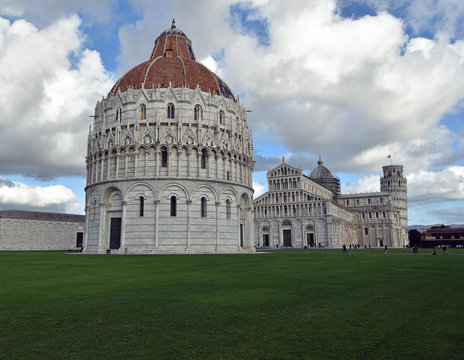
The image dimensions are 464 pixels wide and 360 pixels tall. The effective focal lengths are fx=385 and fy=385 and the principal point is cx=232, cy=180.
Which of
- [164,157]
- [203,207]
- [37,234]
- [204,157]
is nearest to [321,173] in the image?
[37,234]

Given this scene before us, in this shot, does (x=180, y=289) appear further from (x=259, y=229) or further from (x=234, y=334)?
(x=259, y=229)

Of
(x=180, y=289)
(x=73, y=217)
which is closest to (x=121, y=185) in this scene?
(x=180, y=289)

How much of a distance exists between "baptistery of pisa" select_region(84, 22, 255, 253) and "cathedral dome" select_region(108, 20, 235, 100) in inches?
6.6

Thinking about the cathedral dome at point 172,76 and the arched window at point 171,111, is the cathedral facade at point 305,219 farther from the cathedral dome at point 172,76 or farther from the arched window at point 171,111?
the arched window at point 171,111

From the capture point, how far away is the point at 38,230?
255 ft

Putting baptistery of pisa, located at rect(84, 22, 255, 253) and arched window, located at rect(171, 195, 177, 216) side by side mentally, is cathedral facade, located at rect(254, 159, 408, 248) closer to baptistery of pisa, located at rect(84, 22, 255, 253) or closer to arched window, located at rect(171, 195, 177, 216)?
baptistery of pisa, located at rect(84, 22, 255, 253)

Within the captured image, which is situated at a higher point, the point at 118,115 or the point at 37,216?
the point at 118,115

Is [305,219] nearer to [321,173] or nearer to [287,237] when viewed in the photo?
[287,237]

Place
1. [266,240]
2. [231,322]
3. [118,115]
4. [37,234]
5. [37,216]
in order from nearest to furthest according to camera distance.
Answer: [231,322]
[118,115]
[37,234]
[37,216]
[266,240]

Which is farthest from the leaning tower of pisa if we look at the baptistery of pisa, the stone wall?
the stone wall

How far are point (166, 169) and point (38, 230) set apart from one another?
45.0m

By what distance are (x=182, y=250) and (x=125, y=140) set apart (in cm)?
1569

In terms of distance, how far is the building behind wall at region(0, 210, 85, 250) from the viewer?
2879 inches

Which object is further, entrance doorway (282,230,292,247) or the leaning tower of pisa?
the leaning tower of pisa
